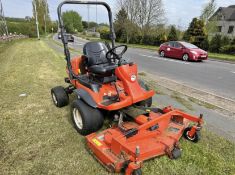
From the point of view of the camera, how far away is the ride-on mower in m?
2.70

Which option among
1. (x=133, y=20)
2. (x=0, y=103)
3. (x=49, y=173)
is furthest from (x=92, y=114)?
(x=133, y=20)

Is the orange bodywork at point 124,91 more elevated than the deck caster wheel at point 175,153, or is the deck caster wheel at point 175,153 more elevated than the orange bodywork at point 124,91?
the orange bodywork at point 124,91

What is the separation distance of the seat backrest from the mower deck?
1.64 meters

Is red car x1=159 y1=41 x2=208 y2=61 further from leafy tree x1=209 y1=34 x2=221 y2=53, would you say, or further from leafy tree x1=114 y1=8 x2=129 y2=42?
leafy tree x1=114 y1=8 x2=129 y2=42

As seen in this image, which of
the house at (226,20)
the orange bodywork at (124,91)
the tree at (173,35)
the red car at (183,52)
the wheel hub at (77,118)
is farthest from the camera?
the house at (226,20)

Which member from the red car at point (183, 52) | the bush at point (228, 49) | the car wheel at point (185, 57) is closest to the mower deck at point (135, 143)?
the red car at point (183, 52)

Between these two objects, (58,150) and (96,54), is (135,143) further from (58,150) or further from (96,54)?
(96,54)

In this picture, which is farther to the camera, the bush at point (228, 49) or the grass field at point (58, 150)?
the bush at point (228, 49)

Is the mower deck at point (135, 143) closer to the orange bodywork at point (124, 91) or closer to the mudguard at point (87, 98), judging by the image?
the orange bodywork at point (124, 91)

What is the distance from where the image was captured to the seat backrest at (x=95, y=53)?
4.39 meters

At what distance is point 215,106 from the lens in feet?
17.3

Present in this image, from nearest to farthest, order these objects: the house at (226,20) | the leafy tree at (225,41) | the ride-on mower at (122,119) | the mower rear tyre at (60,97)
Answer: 1. the ride-on mower at (122,119)
2. the mower rear tyre at (60,97)
3. the leafy tree at (225,41)
4. the house at (226,20)

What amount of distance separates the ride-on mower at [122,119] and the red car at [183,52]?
34.7 feet

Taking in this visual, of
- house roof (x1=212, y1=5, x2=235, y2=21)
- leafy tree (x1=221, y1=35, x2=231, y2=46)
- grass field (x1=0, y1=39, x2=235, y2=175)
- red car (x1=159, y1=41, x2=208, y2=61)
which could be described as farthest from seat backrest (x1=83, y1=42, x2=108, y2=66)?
house roof (x1=212, y1=5, x2=235, y2=21)
